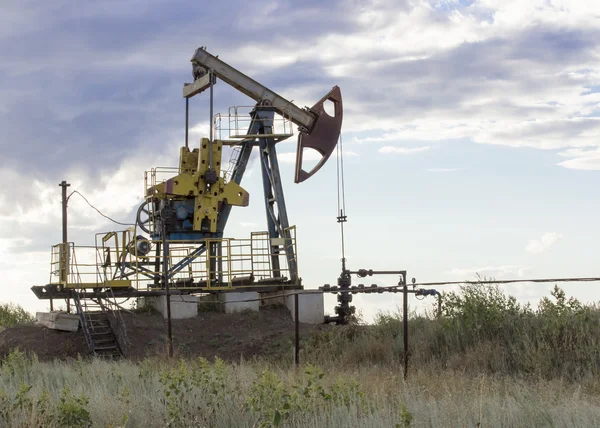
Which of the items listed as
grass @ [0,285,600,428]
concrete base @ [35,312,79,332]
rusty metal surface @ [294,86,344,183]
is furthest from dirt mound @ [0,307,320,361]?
rusty metal surface @ [294,86,344,183]

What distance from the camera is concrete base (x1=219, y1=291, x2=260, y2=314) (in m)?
20.2

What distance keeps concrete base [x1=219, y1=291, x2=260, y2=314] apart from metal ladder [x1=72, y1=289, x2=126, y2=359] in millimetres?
2729

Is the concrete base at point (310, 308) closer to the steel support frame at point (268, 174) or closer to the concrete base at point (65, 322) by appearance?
the steel support frame at point (268, 174)

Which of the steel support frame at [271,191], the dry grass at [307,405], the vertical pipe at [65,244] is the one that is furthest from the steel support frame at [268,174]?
the dry grass at [307,405]

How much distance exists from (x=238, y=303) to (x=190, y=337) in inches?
75.2

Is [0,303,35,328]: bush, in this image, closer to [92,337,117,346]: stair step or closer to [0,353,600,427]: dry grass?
[92,337,117,346]: stair step

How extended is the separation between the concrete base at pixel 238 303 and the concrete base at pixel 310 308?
2.96 feet

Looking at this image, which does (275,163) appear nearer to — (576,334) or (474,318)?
(474,318)

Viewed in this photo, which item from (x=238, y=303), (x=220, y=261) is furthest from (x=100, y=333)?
(x=220, y=261)

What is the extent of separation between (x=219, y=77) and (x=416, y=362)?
33.7 feet

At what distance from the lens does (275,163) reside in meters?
21.9

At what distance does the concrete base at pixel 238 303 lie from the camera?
20202 mm

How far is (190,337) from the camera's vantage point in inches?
744

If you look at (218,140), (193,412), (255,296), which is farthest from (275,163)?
(193,412)
